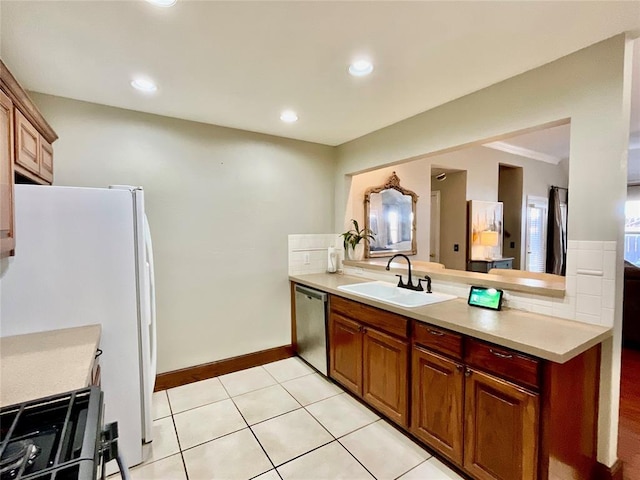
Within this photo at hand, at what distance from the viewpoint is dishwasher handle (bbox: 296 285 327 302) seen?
111 inches

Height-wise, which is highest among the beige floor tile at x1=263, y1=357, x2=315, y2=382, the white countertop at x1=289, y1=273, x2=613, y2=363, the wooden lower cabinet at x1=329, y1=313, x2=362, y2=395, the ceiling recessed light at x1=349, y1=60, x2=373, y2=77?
the ceiling recessed light at x1=349, y1=60, x2=373, y2=77

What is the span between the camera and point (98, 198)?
1726 millimetres

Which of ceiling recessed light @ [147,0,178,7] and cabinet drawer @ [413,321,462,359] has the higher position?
ceiling recessed light @ [147,0,178,7]

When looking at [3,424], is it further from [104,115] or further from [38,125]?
[104,115]

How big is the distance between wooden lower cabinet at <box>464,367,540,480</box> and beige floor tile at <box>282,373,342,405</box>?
124cm

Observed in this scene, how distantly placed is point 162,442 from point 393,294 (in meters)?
2.04

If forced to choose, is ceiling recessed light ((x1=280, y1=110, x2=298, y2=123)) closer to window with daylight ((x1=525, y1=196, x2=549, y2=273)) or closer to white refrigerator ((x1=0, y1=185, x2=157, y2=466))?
white refrigerator ((x1=0, y1=185, x2=157, y2=466))

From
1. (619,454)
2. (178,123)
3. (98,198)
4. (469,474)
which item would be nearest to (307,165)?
(178,123)

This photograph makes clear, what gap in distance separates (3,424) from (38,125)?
171 cm

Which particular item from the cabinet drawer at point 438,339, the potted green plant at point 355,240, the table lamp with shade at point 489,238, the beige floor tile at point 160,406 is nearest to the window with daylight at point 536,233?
the table lamp with shade at point 489,238

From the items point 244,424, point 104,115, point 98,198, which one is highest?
point 104,115

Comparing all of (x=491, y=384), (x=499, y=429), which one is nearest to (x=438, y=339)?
(x=491, y=384)

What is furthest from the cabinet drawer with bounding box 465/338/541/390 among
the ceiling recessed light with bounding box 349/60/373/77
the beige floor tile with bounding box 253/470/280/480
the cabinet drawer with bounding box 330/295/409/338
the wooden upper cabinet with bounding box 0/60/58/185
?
the wooden upper cabinet with bounding box 0/60/58/185

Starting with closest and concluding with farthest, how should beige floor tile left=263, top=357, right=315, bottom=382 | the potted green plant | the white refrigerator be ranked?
the white refrigerator < beige floor tile left=263, top=357, right=315, bottom=382 < the potted green plant
